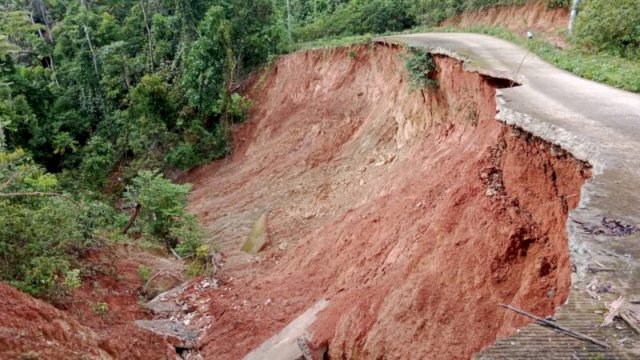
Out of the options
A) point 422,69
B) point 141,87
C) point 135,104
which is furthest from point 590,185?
point 135,104

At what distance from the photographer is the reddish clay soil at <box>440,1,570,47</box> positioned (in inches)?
717

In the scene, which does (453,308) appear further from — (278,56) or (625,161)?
(278,56)

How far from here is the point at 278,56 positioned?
2425 cm

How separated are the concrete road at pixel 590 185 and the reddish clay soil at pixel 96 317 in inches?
257

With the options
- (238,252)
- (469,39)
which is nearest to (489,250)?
(238,252)

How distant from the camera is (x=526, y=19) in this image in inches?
805

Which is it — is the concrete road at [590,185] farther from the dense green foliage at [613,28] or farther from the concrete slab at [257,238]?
the concrete slab at [257,238]

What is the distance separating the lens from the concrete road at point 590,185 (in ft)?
9.75

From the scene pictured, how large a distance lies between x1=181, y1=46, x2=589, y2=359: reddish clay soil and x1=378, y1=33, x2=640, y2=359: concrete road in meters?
0.35

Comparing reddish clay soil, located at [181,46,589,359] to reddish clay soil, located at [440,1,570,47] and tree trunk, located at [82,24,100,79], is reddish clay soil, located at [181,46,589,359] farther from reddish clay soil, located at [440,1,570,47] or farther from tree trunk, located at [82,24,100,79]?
tree trunk, located at [82,24,100,79]

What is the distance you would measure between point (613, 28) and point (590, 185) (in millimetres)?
10255

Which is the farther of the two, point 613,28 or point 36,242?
point 613,28

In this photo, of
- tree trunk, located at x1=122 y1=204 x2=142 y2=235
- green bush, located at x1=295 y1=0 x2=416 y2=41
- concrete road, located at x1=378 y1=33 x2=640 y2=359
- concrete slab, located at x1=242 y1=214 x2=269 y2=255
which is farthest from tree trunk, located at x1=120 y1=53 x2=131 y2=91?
concrete road, located at x1=378 y1=33 x2=640 y2=359

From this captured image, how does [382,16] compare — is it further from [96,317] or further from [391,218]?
[96,317]
